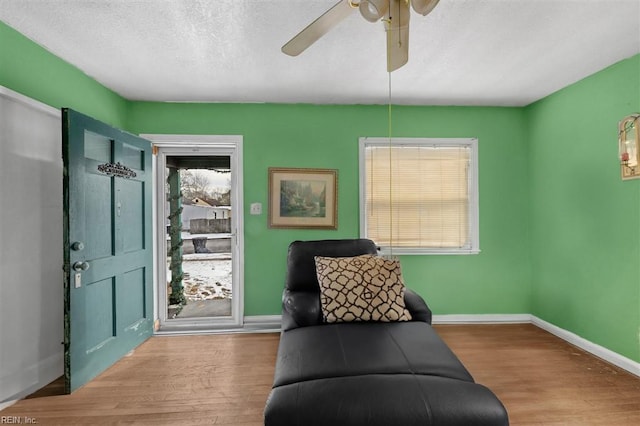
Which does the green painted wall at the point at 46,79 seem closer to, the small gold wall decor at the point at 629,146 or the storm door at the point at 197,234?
the storm door at the point at 197,234

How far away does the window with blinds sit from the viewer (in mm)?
3342

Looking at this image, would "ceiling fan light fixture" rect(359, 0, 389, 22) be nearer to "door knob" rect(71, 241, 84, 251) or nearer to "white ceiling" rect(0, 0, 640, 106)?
"white ceiling" rect(0, 0, 640, 106)

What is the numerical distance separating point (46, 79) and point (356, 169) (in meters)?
2.71

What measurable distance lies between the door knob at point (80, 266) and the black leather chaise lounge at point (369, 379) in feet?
5.00

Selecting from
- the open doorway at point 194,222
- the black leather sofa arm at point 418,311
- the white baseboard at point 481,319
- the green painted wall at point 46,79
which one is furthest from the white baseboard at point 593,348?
the green painted wall at point 46,79

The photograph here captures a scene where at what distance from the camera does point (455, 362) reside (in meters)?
1.56

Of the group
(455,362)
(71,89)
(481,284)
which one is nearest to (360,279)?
(455,362)

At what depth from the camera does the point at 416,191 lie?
3.35m

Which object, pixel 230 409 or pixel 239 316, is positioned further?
pixel 239 316

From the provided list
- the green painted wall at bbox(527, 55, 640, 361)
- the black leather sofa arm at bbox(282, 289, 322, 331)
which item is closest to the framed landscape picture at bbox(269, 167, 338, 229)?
the black leather sofa arm at bbox(282, 289, 322, 331)

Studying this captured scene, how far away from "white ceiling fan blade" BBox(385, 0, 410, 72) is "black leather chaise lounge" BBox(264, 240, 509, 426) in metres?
1.49

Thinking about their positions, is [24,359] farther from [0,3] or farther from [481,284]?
[481,284]

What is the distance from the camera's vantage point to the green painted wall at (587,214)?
2365mm

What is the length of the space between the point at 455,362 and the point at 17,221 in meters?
2.88
